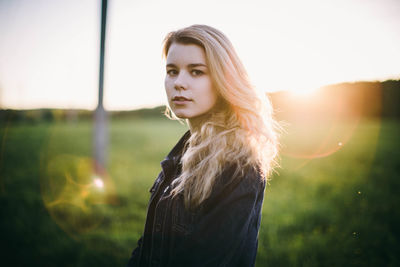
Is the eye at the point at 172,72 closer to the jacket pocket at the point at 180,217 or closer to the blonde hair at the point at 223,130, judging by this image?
the blonde hair at the point at 223,130

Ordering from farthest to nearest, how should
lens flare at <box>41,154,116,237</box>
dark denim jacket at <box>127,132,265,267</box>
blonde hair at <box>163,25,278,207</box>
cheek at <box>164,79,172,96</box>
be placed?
lens flare at <box>41,154,116,237</box>, cheek at <box>164,79,172,96</box>, blonde hair at <box>163,25,278,207</box>, dark denim jacket at <box>127,132,265,267</box>

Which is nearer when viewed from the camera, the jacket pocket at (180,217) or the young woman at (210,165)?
the young woman at (210,165)

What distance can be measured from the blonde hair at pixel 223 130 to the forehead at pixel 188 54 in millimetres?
33

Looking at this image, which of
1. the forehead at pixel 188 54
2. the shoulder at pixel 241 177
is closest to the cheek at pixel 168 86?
the forehead at pixel 188 54

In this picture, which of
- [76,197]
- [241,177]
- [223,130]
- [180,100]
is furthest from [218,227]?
[76,197]

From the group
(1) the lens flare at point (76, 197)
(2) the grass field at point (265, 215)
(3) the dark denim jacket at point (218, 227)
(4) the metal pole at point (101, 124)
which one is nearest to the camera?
(3) the dark denim jacket at point (218, 227)

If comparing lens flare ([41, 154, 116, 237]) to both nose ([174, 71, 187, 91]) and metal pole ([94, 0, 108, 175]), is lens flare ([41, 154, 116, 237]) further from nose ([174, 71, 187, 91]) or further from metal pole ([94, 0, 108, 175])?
nose ([174, 71, 187, 91])

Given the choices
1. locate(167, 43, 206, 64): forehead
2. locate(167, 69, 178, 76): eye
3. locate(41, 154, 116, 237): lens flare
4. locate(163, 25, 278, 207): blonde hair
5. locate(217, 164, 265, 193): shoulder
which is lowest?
locate(41, 154, 116, 237): lens flare

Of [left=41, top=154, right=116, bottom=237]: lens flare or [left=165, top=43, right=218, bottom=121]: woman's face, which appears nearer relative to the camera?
[left=165, top=43, right=218, bottom=121]: woman's face

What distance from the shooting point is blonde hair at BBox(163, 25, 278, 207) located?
1.23 metres

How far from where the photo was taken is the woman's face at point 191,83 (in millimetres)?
1471

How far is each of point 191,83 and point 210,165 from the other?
60 centimetres

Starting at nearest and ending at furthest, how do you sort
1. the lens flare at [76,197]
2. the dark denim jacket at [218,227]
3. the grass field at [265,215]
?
the dark denim jacket at [218,227]
the grass field at [265,215]
the lens flare at [76,197]

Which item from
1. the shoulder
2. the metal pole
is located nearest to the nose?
the shoulder
